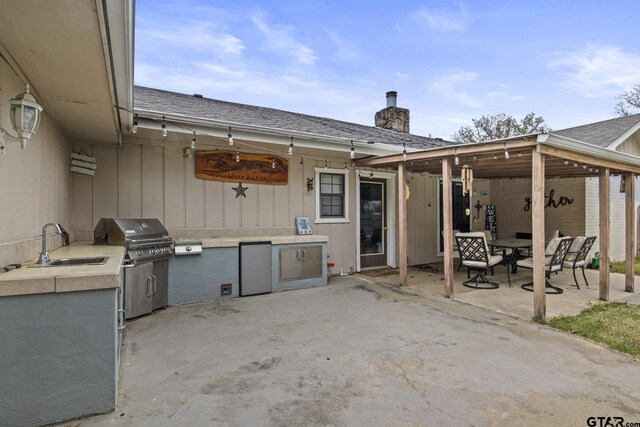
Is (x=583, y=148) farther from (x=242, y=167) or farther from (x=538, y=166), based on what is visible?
(x=242, y=167)

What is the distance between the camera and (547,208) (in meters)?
8.58

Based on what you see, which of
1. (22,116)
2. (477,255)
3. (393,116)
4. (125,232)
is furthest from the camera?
(393,116)

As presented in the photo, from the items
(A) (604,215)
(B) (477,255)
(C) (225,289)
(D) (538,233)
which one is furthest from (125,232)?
(A) (604,215)

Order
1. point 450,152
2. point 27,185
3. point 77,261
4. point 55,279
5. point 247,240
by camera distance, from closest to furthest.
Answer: point 55,279 → point 27,185 → point 77,261 → point 450,152 → point 247,240

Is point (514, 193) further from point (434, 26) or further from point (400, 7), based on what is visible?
point (400, 7)

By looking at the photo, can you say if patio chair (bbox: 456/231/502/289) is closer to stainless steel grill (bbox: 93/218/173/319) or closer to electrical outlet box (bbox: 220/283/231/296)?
electrical outlet box (bbox: 220/283/231/296)

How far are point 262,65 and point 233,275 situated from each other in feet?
33.6

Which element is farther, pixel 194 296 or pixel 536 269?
pixel 194 296

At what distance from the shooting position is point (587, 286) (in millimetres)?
5859

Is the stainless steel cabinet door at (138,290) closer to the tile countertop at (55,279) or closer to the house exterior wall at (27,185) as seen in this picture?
the house exterior wall at (27,185)

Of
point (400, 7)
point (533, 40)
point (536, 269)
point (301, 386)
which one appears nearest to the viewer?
point (301, 386)

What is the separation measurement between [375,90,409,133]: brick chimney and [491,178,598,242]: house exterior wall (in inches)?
129

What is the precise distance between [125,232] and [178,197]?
4.58 feet

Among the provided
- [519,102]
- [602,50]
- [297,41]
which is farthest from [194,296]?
[519,102]
